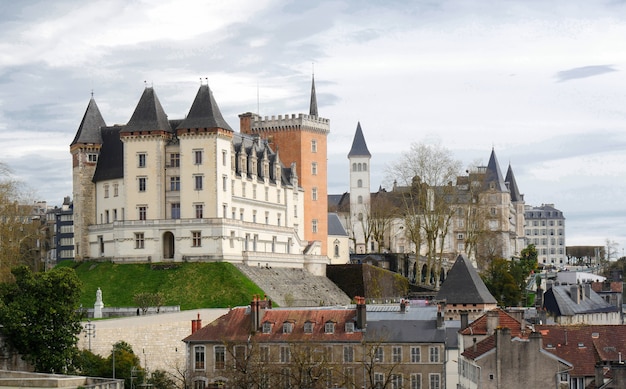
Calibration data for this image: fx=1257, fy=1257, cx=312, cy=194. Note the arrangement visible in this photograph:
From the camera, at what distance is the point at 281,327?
6775 cm

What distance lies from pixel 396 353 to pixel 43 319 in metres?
19.1

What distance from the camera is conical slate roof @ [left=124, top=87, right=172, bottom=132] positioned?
3922 inches

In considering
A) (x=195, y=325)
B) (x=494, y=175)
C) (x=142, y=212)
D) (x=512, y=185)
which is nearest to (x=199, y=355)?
(x=195, y=325)

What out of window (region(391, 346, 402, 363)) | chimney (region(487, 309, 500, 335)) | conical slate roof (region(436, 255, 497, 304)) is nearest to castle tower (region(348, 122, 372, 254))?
conical slate roof (region(436, 255, 497, 304))

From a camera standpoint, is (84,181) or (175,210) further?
(84,181)

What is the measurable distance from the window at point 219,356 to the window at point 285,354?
3.23 m

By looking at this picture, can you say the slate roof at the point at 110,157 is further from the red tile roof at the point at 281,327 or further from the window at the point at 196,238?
the red tile roof at the point at 281,327

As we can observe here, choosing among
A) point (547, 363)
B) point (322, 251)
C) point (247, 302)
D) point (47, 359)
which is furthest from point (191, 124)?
point (547, 363)

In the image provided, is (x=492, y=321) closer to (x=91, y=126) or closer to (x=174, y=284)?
(x=174, y=284)

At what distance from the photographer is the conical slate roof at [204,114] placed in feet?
323

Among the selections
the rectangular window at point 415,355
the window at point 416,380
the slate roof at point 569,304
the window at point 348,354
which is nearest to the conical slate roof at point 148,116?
the slate roof at point 569,304

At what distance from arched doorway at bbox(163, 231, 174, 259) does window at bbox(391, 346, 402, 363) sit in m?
38.0

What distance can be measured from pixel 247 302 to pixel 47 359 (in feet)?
85.9

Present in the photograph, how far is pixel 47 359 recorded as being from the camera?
66.9 meters
